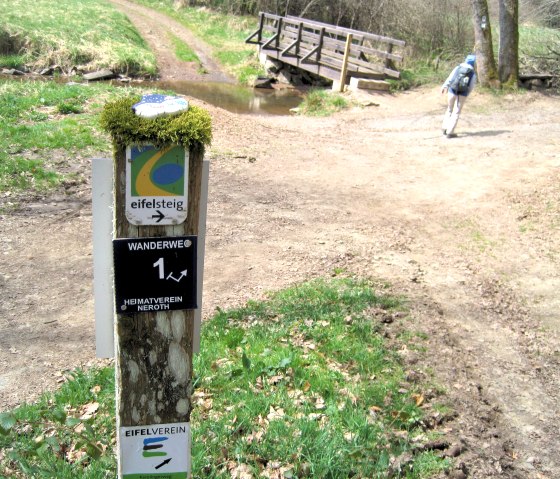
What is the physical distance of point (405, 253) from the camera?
754cm

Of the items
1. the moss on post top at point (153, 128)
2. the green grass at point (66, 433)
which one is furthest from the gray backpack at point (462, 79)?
the moss on post top at point (153, 128)

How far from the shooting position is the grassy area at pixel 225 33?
2417 cm

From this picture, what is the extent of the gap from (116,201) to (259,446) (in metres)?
1.98

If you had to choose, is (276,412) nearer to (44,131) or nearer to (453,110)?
(44,131)

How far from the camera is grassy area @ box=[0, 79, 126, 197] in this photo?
28.8ft

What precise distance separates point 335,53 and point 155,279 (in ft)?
63.3

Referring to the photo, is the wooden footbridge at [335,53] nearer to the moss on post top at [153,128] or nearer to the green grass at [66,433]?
the green grass at [66,433]

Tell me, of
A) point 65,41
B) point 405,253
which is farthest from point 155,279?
point 65,41

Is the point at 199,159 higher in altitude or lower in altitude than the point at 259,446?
higher

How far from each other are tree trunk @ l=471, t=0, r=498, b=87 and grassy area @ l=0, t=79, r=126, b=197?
30.2 ft

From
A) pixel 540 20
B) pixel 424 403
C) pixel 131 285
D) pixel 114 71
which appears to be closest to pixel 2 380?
pixel 131 285

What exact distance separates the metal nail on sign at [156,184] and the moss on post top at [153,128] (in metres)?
0.03

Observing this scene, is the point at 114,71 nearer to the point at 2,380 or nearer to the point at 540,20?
the point at 540,20

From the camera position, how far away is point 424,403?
4.37 m
